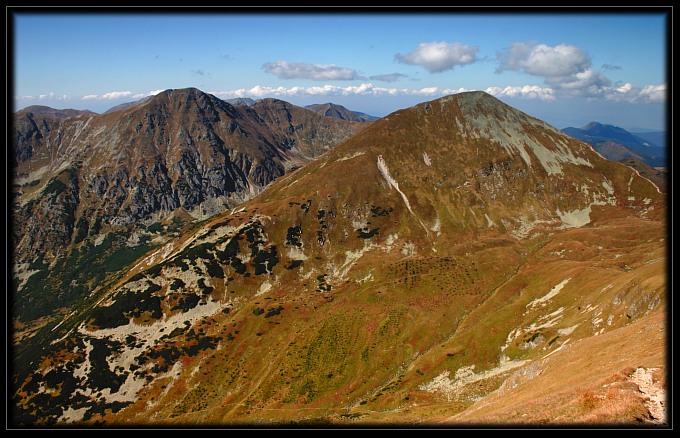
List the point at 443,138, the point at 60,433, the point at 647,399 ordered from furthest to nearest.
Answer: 1. the point at 443,138
2. the point at 647,399
3. the point at 60,433

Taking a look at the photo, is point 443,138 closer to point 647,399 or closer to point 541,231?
point 541,231

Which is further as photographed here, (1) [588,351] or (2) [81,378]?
(2) [81,378]

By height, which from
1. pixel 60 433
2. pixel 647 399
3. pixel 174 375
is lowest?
pixel 174 375

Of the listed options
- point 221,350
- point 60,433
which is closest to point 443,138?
point 221,350
